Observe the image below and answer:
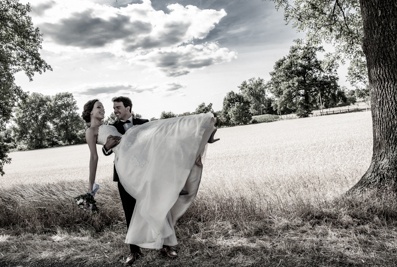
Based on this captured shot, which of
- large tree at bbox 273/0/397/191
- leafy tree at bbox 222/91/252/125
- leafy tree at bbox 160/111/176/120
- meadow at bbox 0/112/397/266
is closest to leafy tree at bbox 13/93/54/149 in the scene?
leafy tree at bbox 160/111/176/120

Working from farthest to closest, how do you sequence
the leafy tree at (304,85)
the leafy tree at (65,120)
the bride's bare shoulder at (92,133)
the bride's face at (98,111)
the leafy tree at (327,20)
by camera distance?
the leafy tree at (65,120), the leafy tree at (304,85), the leafy tree at (327,20), the bride's face at (98,111), the bride's bare shoulder at (92,133)

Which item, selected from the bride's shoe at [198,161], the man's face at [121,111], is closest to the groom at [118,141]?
the man's face at [121,111]

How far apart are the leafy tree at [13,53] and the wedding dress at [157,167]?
773 centimetres

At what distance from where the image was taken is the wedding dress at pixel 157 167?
3.47 metres

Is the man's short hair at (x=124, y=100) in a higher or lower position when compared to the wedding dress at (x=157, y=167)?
higher

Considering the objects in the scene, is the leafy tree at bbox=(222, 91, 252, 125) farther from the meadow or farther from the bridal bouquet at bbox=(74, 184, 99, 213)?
the bridal bouquet at bbox=(74, 184, 99, 213)

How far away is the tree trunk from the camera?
4.59 metres

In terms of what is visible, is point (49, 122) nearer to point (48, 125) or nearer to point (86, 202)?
point (48, 125)

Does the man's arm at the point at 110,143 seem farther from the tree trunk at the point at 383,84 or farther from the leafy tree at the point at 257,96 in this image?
the leafy tree at the point at 257,96

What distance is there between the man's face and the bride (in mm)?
256

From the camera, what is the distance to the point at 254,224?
4367 millimetres

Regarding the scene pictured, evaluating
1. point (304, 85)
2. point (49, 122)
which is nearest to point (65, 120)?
point (49, 122)

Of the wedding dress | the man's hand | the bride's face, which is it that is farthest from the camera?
the bride's face

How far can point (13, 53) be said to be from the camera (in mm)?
11328
